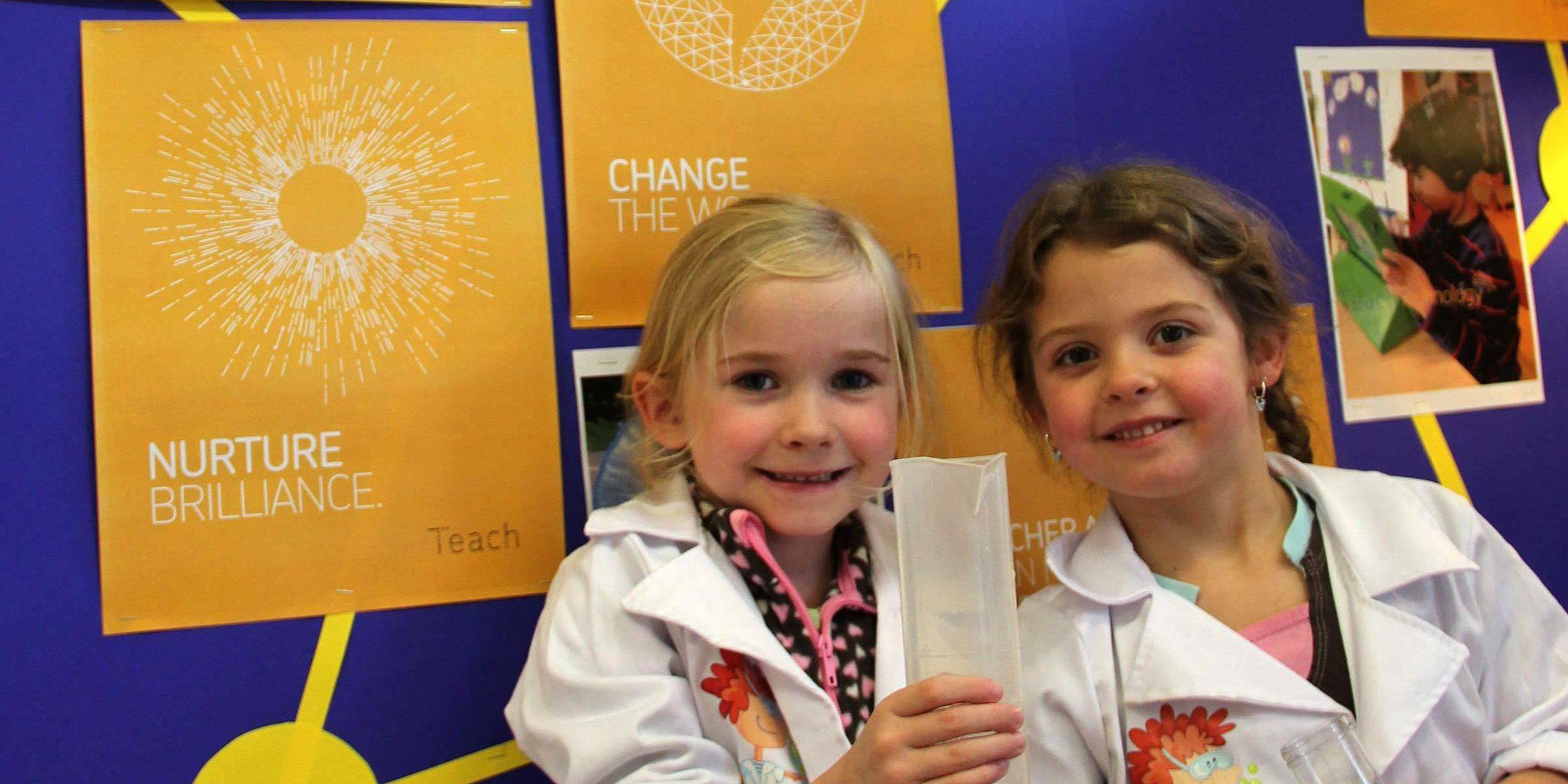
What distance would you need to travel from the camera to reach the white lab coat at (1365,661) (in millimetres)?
928

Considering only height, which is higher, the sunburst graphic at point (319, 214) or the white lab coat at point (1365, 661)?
the sunburst graphic at point (319, 214)

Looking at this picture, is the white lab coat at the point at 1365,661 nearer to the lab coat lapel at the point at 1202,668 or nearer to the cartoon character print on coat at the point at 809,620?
the lab coat lapel at the point at 1202,668

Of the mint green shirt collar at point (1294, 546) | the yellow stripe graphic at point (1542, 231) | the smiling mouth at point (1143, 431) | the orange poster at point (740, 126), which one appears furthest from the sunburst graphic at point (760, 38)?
the yellow stripe graphic at point (1542, 231)

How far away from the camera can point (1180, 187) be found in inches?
41.5

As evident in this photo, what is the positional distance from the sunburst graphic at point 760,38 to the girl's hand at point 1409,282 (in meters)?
0.70

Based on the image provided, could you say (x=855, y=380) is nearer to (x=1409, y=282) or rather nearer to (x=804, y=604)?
(x=804, y=604)

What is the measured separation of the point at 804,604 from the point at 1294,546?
0.45 m

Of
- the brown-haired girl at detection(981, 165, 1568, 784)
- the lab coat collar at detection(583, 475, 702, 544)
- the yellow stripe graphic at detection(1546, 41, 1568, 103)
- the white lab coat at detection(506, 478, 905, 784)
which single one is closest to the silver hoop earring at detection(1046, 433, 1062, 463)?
the brown-haired girl at detection(981, 165, 1568, 784)

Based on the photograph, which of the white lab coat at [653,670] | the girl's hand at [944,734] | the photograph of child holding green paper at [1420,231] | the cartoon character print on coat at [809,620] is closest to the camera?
the girl's hand at [944,734]

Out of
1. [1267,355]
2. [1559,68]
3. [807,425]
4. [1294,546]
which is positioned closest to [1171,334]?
[1267,355]

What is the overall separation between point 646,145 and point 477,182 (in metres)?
0.17

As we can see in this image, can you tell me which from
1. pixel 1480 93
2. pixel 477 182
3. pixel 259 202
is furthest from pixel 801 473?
pixel 1480 93

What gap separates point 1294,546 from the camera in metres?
1.03

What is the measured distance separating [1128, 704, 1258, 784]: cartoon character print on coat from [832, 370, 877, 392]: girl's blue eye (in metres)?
0.37
